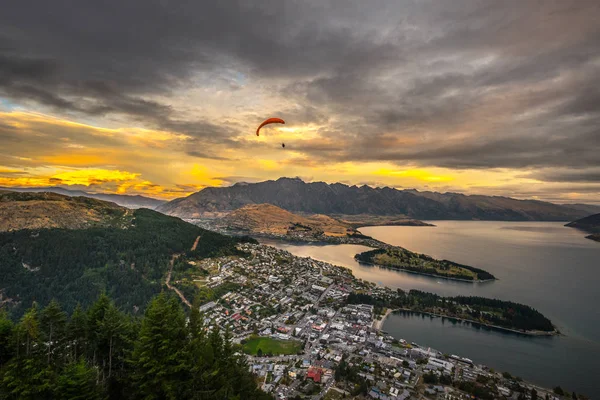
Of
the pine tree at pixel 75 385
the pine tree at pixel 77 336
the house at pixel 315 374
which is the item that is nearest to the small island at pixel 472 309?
the house at pixel 315 374

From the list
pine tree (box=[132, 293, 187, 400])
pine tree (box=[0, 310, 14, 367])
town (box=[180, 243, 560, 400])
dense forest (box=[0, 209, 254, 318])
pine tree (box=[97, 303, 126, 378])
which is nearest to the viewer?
pine tree (box=[132, 293, 187, 400])

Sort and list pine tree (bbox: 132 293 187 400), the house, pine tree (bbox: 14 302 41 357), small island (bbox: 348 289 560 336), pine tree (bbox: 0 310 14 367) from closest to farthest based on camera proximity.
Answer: pine tree (bbox: 132 293 187 400), pine tree (bbox: 14 302 41 357), pine tree (bbox: 0 310 14 367), the house, small island (bbox: 348 289 560 336)

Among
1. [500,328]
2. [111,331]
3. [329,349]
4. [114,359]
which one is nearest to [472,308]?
[500,328]

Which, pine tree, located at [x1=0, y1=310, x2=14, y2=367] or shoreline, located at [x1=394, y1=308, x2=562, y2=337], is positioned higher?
pine tree, located at [x1=0, y1=310, x2=14, y2=367]

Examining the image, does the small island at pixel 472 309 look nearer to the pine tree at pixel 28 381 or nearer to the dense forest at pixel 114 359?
the dense forest at pixel 114 359

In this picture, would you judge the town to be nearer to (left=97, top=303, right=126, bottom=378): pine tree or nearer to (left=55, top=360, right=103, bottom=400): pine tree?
(left=97, top=303, right=126, bottom=378): pine tree

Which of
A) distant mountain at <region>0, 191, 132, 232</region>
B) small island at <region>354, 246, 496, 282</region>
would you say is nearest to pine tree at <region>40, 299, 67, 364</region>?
distant mountain at <region>0, 191, 132, 232</region>
